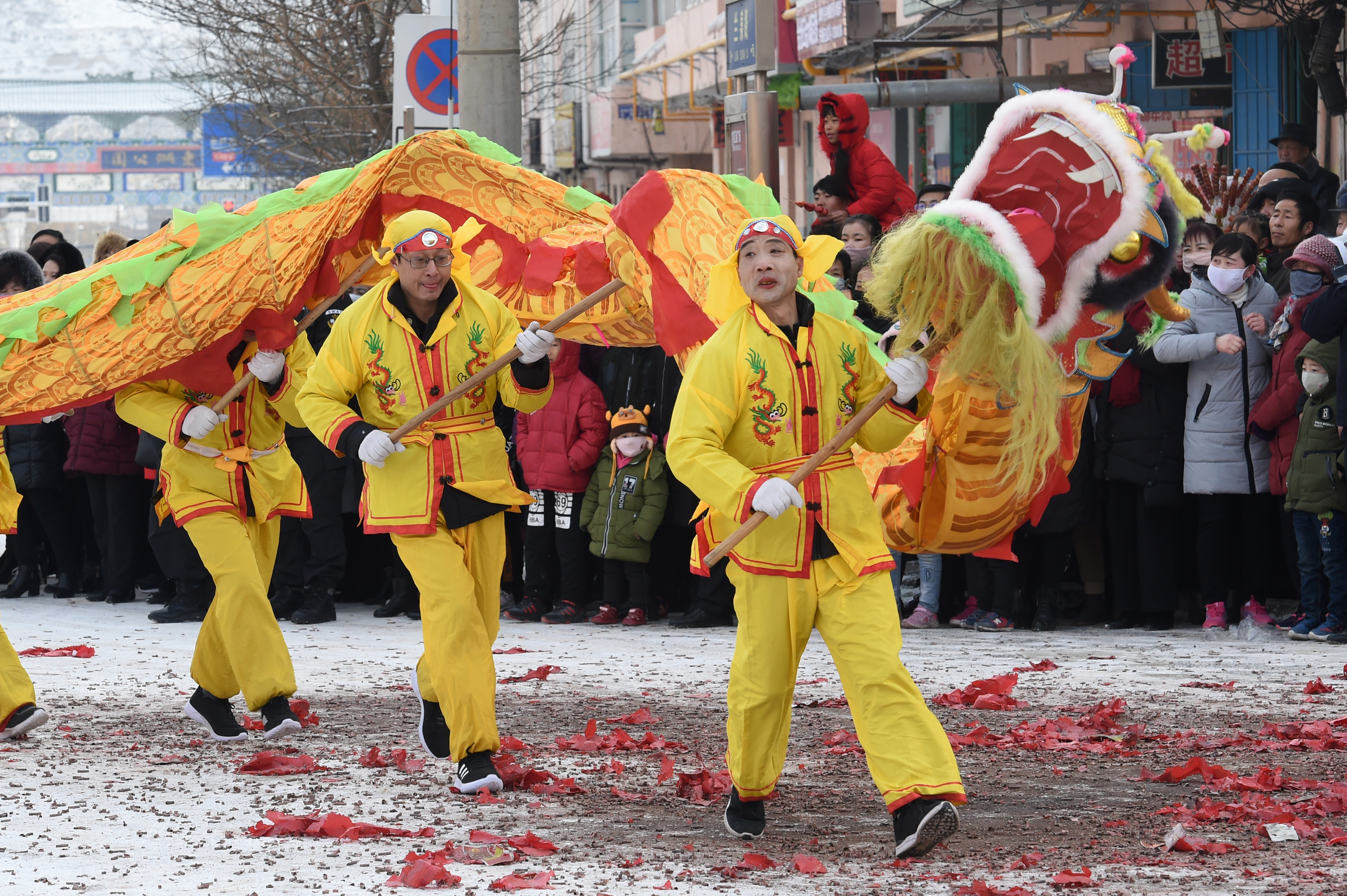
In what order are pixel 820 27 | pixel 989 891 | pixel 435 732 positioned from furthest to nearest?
pixel 820 27 < pixel 435 732 < pixel 989 891

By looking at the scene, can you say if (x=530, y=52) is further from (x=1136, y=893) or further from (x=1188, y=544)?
(x=1136, y=893)

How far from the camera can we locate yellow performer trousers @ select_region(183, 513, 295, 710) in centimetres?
625

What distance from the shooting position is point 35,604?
9938mm

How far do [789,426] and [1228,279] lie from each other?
3855mm

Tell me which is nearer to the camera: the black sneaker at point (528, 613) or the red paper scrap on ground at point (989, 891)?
the red paper scrap on ground at point (989, 891)

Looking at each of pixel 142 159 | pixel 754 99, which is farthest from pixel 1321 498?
pixel 142 159

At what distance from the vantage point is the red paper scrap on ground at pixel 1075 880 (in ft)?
13.9

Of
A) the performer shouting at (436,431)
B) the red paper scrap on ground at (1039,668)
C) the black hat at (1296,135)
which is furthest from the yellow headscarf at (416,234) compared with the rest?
the black hat at (1296,135)

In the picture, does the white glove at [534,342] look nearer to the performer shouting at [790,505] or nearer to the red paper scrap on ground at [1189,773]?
the performer shouting at [790,505]

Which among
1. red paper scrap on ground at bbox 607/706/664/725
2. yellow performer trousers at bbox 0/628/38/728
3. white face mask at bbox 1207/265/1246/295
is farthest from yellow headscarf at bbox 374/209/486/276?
white face mask at bbox 1207/265/1246/295

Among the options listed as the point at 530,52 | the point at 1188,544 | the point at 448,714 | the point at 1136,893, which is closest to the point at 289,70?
the point at 530,52

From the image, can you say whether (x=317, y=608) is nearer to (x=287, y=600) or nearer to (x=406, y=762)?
(x=287, y=600)

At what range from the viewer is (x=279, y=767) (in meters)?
5.69

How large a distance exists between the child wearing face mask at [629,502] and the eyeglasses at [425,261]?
10.4 ft
